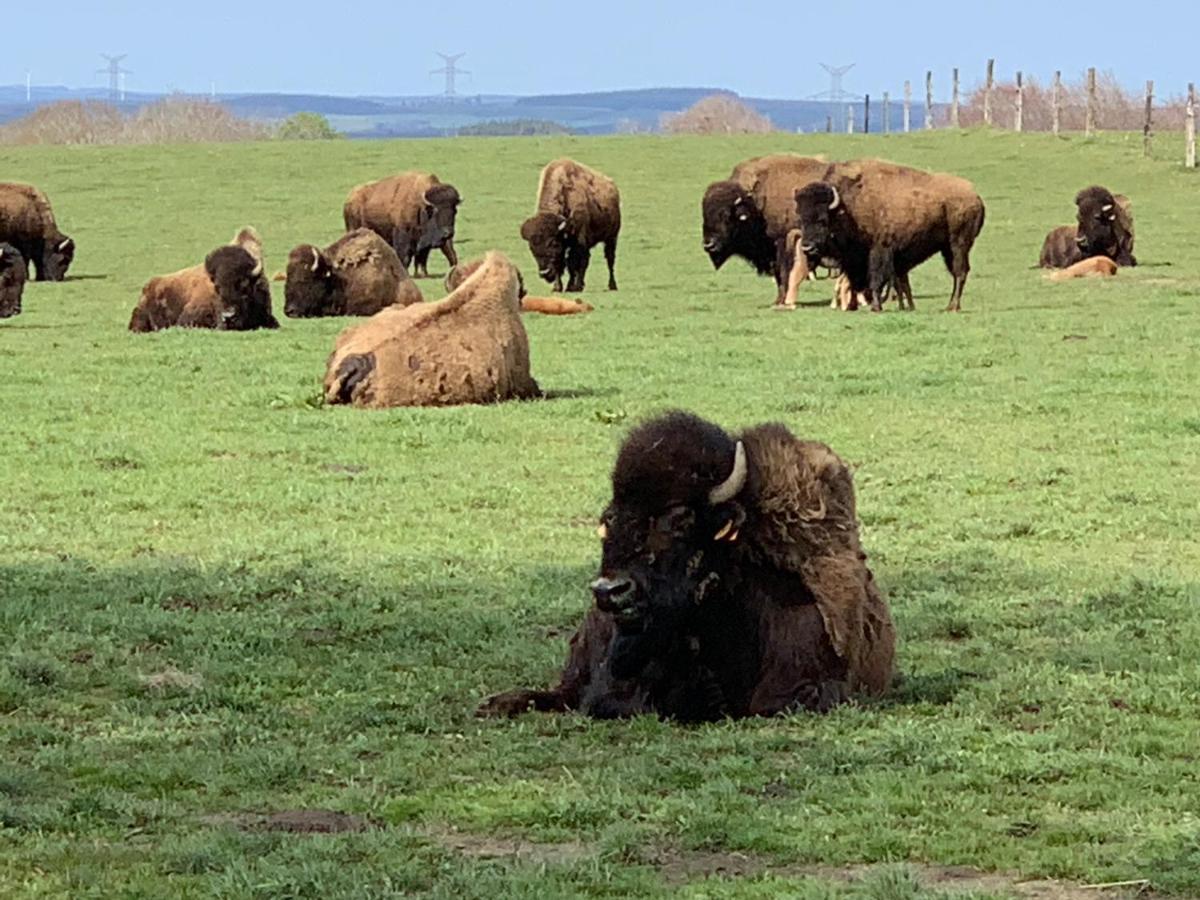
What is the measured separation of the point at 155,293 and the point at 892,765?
19.8 metres

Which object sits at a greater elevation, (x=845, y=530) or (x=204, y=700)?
(x=845, y=530)

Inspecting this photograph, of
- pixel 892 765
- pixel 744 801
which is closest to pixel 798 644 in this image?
pixel 892 765

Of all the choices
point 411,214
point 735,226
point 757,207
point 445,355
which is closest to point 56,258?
point 411,214

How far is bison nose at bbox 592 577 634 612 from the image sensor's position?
7.23 metres

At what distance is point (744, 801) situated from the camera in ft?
20.9

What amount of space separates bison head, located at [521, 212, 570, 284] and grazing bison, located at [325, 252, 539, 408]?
14226 millimetres

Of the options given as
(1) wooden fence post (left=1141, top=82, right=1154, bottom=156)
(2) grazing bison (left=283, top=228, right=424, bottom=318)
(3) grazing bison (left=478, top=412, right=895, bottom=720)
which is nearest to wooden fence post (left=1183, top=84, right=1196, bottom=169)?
(1) wooden fence post (left=1141, top=82, right=1154, bottom=156)

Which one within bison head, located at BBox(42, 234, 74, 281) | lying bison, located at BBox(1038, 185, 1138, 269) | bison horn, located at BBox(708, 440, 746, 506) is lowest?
bison head, located at BBox(42, 234, 74, 281)

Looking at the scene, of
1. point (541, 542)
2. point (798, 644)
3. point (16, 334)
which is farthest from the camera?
point (16, 334)

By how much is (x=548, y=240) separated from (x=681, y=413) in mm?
24604

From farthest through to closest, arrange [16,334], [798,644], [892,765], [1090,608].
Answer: [16,334] < [1090,608] < [798,644] < [892,765]

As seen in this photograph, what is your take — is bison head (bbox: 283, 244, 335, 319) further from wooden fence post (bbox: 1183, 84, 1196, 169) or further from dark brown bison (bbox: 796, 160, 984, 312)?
wooden fence post (bbox: 1183, 84, 1196, 169)

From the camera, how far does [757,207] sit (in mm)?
30891

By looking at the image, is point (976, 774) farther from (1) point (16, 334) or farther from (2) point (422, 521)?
(1) point (16, 334)
